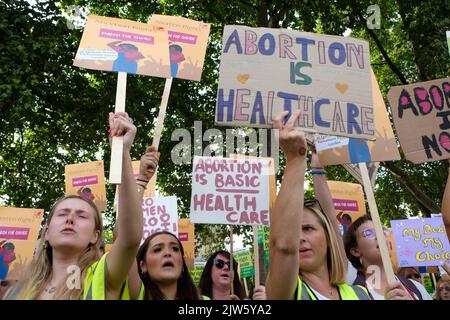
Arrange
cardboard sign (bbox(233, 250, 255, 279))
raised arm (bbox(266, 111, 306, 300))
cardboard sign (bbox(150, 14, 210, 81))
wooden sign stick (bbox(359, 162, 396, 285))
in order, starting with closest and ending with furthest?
1. raised arm (bbox(266, 111, 306, 300))
2. wooden sign stick (bbox(359, 162, 396, 285))
3. cardboard sign (bbox(150, 14, 210, 81))
4. cardboard sign (bbox(233, 250, 255, 279))

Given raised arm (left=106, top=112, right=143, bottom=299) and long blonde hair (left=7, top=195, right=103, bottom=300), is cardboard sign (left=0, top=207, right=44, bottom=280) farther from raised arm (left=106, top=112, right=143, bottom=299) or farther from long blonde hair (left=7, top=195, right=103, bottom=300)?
raised arm (left=106, top=112, right=143, bottom=299)

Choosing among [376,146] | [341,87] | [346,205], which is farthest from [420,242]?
[341,87]

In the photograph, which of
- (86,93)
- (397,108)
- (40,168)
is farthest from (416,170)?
(397,108)

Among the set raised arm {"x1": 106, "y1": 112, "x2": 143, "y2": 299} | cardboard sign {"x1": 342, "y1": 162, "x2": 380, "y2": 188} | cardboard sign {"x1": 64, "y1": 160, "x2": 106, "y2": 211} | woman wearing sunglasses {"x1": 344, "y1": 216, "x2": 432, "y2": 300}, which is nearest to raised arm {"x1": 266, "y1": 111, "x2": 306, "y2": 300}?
raised arm {"x1": 106, "y1": 112, "x2": 143, "y2": 299}

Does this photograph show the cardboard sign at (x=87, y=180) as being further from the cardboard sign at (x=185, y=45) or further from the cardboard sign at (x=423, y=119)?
the cardboard sign at (x=423, y=119)

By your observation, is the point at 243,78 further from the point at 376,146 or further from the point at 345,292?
the point at 376,146

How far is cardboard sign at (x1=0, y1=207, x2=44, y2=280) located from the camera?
16.6 ft

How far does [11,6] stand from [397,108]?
21.4ft

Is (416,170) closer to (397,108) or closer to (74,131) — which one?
(74,131)

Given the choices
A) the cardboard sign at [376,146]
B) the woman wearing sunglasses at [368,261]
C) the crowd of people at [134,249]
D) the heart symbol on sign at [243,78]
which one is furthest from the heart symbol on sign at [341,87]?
the woman wearing sunglasses at [368,261]

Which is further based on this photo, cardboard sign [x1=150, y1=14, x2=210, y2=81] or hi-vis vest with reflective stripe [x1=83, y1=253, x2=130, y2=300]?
cardboard sign [x1=150, y1=14, x2=210, y2=81]

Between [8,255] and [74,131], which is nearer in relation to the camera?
[8,255]

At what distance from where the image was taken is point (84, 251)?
2293 mm

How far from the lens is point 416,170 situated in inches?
520
